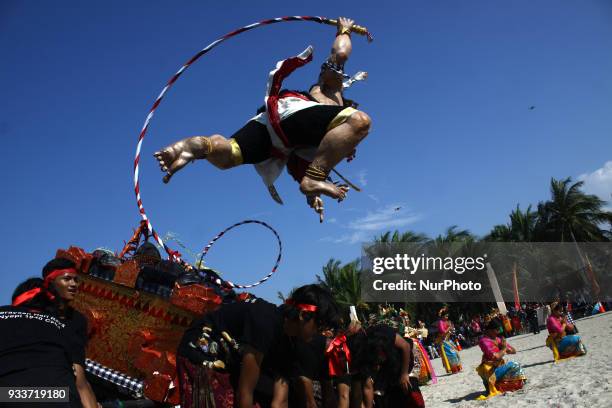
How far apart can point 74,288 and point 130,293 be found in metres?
0.97

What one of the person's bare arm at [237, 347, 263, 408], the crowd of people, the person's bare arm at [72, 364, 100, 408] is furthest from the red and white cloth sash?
the person's bare arm at [72, 364, 100, 408]

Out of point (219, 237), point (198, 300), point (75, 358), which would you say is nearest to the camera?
point (75, 358)

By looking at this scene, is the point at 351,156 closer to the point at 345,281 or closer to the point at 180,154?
the point at 180,154

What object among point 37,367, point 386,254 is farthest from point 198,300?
point 386,254

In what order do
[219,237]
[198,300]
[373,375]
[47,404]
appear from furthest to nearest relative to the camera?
1. [219,237]
2. [373,375]
3. [198,300]
4. [47,404]

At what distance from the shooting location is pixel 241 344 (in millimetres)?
3150

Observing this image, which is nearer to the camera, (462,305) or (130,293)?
(130,293)

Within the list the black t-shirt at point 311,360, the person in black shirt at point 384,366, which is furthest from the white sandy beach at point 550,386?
the black t-shirt at point 311,360

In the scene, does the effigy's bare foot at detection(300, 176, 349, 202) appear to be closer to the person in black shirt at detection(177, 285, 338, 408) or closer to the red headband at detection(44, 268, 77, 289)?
the person in black shirt at detection(177, 285, 338, 408)

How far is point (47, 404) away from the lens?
247 centimetres

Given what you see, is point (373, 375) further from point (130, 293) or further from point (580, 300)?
point (580, 300)

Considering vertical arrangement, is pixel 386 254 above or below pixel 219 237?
above

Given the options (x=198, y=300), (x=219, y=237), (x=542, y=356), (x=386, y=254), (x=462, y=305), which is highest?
(x=386, y=254)

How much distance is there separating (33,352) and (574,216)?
41.7m
